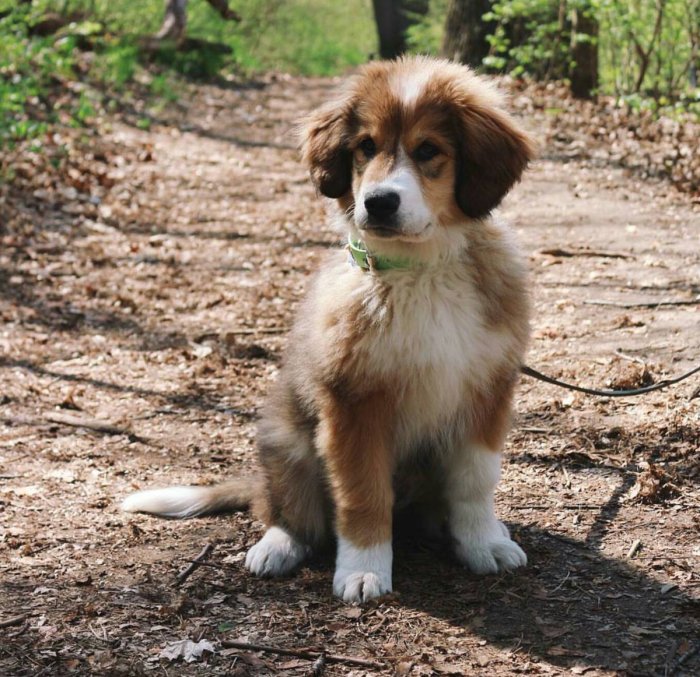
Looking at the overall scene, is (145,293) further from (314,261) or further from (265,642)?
(265,642)

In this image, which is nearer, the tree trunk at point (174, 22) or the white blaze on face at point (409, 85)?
the white blaze on face at point (409, 85)

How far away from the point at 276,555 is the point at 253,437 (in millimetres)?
1537

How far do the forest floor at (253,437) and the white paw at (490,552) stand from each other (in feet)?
0.20

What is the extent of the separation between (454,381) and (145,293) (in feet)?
15.6

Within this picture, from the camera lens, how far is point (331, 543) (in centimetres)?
422

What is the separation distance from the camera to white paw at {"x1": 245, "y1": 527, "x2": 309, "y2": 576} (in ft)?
13.0

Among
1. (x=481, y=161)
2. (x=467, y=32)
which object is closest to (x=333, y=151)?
(x=481, y=161)

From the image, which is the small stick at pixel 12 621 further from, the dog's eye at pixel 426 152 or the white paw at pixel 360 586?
the dog's eye at pixel 426 152

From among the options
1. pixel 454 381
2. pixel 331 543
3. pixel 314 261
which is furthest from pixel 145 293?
pixel 454 381

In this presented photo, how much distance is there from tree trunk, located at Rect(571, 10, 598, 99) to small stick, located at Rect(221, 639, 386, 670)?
8.90 meters

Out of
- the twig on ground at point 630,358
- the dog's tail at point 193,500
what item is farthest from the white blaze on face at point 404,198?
the twig on ground at point 630,358

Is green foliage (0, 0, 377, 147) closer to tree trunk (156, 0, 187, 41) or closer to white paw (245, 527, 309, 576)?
tree trunk (156, 0, 187, 41)

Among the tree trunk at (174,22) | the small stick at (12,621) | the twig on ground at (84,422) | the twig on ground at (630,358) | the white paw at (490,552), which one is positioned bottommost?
the twig on ground at (84,422)

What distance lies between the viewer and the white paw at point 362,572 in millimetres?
3650
